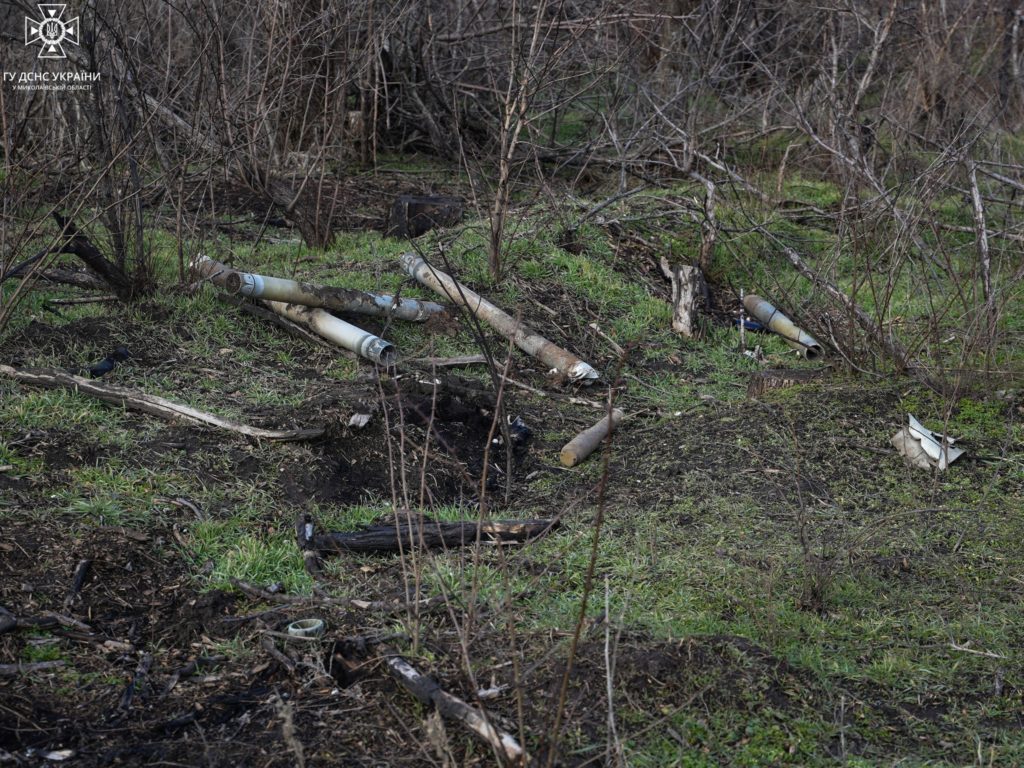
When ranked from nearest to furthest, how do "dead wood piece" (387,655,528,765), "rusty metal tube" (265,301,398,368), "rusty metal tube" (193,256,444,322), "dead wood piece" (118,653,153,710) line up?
1. "dead wood piece" (387,655,528,765)
2. "dead wood piece" (118,653,153,710)
3. "rusty metal tube" (265,301,398,368)
4. "rusty metal tube" (193,256,444,322)

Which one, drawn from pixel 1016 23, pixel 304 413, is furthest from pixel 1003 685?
pixel 1016 23

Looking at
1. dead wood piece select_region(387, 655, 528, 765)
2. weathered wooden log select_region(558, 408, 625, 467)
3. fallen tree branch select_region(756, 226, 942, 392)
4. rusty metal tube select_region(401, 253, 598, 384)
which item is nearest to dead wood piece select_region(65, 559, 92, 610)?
dead wood piece select_region(387, 655, 528, 765)

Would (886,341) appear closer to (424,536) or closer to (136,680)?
(424,536)

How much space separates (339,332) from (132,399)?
4.83 ft

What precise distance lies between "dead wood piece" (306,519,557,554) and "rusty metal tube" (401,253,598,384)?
7.12 ft

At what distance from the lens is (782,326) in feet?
24.4

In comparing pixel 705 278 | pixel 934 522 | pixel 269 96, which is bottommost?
pixel 705 278

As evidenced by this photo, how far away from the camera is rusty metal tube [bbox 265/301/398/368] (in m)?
6.06

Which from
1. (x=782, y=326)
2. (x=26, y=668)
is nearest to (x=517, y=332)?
(x=782, y=326)

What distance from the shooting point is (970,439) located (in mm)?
5246

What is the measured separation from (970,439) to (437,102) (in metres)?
7.18

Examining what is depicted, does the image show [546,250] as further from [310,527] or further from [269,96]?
[310,527]

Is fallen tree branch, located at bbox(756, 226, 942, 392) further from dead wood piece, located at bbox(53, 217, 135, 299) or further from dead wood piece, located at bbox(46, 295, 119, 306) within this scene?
dead wood piece, located at bbox(46, 295, 119, 306)

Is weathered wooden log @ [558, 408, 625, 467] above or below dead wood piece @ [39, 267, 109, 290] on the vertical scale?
below
